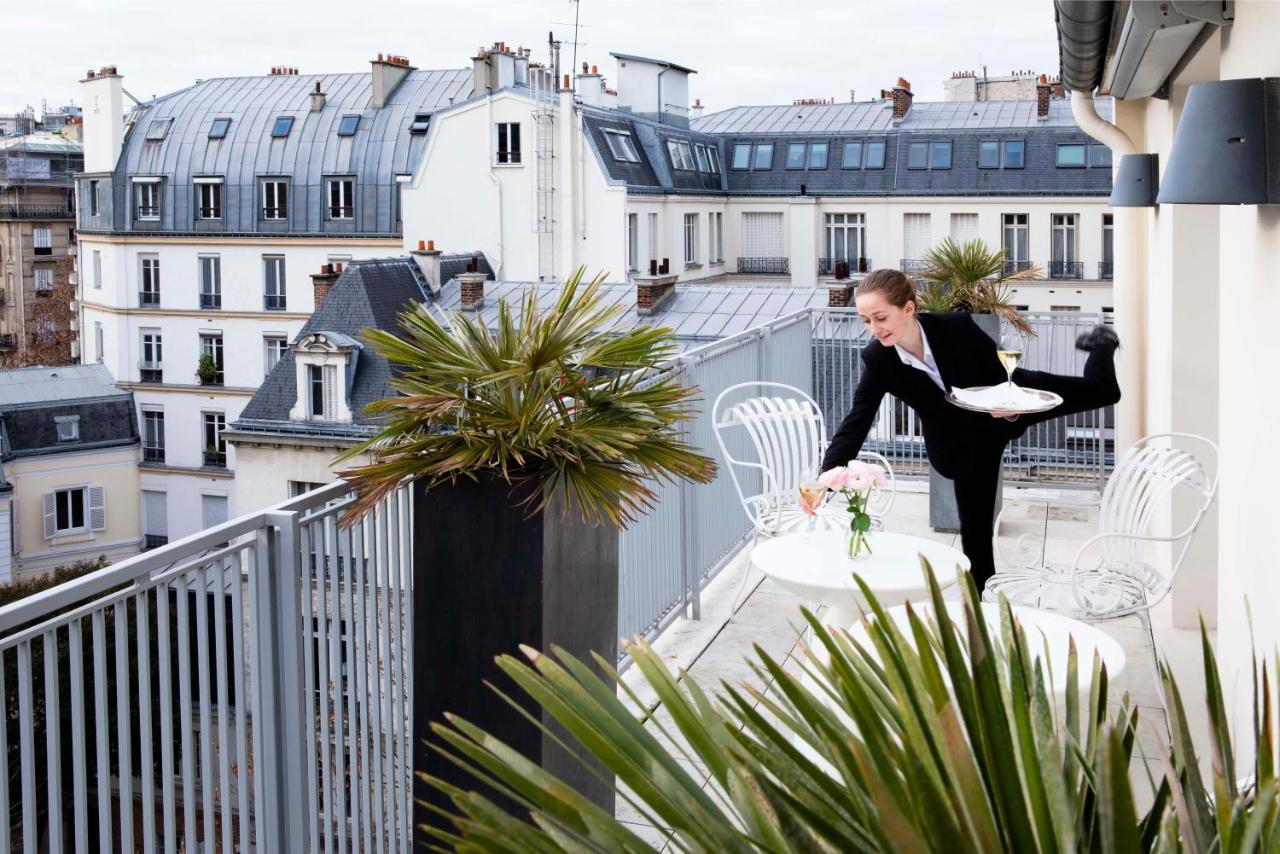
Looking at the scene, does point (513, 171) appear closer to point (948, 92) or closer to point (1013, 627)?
point (948, 92)

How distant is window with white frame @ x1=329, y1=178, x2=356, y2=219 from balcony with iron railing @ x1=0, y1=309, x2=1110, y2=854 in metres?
45.0

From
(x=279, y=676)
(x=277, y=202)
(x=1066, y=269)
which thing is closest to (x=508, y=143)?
(x=277, y=202)

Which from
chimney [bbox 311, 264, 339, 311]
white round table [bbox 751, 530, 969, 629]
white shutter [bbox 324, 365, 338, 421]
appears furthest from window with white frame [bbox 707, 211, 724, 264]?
white round table [bbox 751, 530, 969, 629]

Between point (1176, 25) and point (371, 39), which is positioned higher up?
point (371, 39)

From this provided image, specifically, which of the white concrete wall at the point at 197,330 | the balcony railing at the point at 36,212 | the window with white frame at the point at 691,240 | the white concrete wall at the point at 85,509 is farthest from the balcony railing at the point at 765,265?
the balcony railing at the point at 36,212

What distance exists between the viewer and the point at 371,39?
82.9 metres

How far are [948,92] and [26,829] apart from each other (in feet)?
181

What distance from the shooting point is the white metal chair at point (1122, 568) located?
4.87m

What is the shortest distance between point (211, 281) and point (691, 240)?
1688 cm

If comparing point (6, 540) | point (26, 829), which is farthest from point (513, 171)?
point (26, 829)

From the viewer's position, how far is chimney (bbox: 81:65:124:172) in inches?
2029

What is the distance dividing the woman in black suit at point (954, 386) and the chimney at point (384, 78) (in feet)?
154

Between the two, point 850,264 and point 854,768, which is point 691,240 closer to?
point 850,264

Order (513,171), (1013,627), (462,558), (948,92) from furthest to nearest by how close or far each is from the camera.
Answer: (948,92)
(513,171)
(462,558)
(1013,627)
